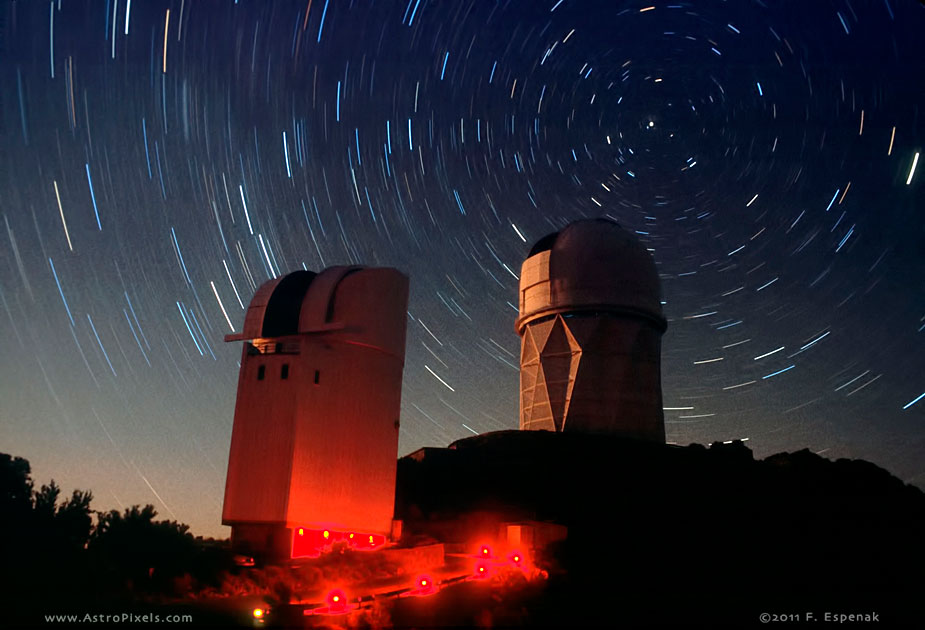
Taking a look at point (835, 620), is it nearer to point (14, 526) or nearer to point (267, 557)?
point (267, 557)

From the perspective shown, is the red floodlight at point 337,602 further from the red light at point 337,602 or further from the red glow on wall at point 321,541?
the red glow on wall at point 321,541

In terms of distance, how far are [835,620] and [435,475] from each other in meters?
17.2

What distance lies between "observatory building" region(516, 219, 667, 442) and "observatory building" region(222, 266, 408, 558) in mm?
13151

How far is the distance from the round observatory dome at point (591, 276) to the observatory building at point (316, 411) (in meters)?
14.3

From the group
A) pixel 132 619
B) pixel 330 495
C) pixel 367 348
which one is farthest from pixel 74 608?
pixel 367 348

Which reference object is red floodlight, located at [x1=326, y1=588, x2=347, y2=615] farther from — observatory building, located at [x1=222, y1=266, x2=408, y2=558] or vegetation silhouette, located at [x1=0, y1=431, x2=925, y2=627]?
observatory building, located at [x1=222, y1=266, x2=408, y2=558]

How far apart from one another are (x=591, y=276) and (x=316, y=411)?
19290 millimetres

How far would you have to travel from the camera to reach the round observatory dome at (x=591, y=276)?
39.6 m

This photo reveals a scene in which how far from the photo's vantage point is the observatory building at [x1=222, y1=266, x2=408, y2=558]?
2414 centimetres

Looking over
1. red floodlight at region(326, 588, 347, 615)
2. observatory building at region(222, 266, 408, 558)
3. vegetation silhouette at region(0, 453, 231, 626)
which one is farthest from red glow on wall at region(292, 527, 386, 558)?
red floodlight at region(326, 588, 347, 615)

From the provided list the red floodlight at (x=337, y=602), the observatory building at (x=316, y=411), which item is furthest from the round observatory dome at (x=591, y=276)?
the red floodlight at (x=337, y=602)

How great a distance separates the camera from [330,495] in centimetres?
2481

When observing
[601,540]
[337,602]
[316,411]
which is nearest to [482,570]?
[601,540]

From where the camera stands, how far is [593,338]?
127ft
